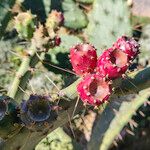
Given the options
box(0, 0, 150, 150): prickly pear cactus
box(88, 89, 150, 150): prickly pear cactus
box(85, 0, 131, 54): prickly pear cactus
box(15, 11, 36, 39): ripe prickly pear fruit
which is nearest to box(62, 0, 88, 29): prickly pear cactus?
box(0, 0, 150, 150): prickly pear cactus

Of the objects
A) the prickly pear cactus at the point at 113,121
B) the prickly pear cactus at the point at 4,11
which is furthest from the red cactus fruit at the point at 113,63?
the prickly pear cactus at the point at 4,11

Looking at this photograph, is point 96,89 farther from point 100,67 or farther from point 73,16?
point 73,16

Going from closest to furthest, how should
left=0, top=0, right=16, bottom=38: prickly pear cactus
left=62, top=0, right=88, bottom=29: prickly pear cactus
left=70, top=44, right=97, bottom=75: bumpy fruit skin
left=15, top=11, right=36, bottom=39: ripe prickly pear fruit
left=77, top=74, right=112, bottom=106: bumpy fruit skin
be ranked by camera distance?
left=77, top=74, right=112, bottom=106: bumpy fruit skin → left=70, top=44, right=97, bottom=75: bumpy fruit skin → left=15, top=11, right=36, bottom=39: ripe prickly pear fruit → left=0, top=0, right=16, bottom=38: prickly pear cactus → left=62, top=0, right=88, bottom=29: prickly pear cactus

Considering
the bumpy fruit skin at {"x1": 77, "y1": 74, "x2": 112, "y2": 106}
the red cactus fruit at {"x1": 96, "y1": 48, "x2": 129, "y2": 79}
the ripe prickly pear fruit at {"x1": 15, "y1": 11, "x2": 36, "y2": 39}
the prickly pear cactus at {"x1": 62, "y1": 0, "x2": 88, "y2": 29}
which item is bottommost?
the prickly pear cactus at {"x1": 62, "y1": 0, "x2": 88, "y2": 29}

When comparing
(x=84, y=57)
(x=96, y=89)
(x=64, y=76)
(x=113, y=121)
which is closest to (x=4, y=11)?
(x=64, y=76)

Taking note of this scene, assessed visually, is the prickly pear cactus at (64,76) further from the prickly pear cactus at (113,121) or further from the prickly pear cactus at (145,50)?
the prickly pear cactus at (145,50)

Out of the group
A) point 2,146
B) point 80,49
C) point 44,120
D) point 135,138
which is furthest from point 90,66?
point 135,138

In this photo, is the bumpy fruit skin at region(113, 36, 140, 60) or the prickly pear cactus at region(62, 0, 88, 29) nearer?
the bumpy fruit skin at region(113, 36, 140, 60)

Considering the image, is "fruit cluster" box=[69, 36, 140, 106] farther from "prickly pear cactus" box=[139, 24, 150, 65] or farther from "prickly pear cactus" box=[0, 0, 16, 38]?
"prickly pear cactus" box=[139, 24, 150, 65]
